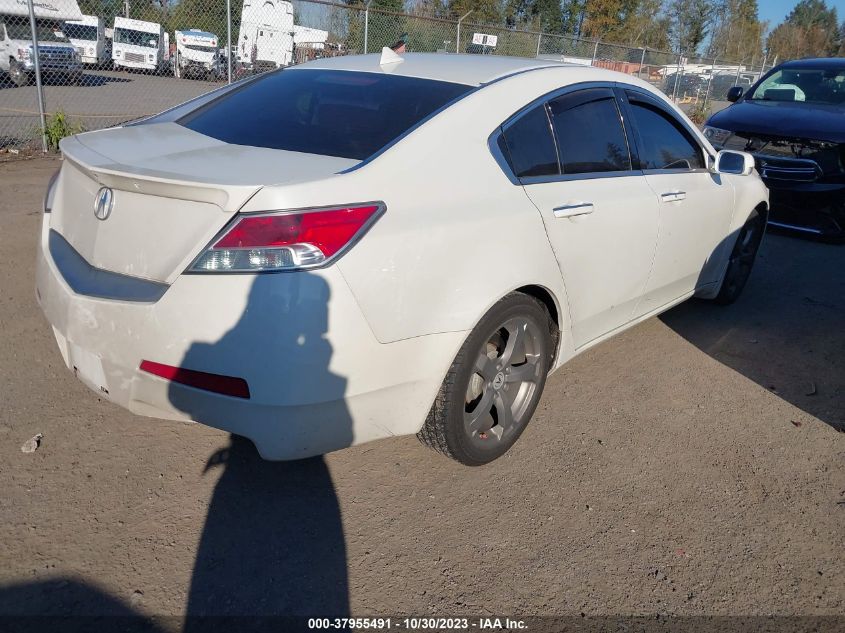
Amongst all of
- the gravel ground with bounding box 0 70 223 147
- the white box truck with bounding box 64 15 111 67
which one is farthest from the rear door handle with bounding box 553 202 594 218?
the white box truck with bounding box 64 15 111 67

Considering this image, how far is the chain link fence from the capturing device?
1282cm

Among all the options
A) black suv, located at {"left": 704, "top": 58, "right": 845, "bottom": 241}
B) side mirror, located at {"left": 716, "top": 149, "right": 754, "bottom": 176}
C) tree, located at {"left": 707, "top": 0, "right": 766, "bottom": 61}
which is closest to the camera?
side mirror, located at {"left": 716, "top": 149, "right": 754, "bottom": 176}

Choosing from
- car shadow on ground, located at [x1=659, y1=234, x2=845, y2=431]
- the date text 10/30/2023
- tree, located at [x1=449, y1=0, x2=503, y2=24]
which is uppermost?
tree, located at [x1=449, y1=0, x2=503, y2=24]

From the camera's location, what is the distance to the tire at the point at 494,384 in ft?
9.12

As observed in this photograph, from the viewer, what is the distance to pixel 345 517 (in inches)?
109

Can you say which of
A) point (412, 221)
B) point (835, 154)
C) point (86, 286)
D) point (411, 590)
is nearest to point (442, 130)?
point (412, 221)

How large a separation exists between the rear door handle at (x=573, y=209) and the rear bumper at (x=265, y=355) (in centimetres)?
84

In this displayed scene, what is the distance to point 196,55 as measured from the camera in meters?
22.5

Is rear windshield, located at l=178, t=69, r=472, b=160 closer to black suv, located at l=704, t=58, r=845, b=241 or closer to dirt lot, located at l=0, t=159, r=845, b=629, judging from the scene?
dirt lot, located at l=0, t=159, r=845, b=629

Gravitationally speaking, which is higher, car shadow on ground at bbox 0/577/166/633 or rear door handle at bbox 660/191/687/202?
rear door handle at bbox 660/191/687/202

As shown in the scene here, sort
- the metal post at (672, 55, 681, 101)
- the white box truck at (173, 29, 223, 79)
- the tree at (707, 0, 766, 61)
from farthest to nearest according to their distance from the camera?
the tree at (707, 0, 766, 61)
the white box truck at (173, 29, 223, 79)
the metal post at (672, 55, 681, 101)

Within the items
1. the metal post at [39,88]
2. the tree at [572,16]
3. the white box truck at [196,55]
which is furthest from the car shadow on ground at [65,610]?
the tree at [572,16]

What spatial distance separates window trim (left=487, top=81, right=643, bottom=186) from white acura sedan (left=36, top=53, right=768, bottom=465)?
0.01 m

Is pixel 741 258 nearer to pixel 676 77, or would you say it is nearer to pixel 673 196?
pixel 673 196
